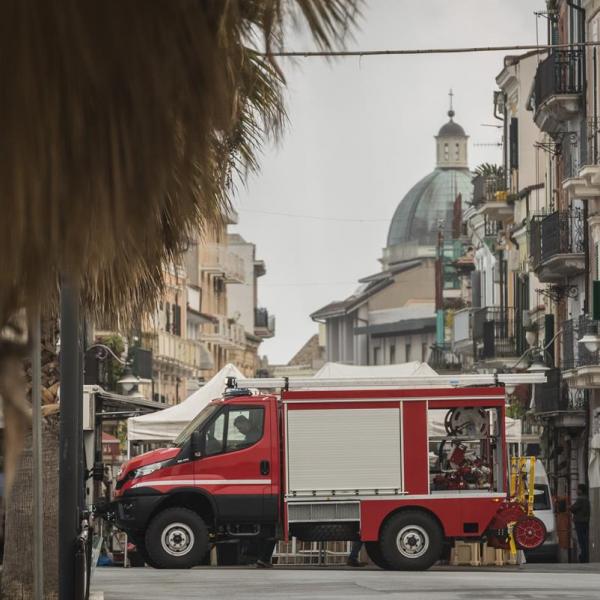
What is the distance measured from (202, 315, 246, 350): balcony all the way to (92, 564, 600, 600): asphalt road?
83.3m

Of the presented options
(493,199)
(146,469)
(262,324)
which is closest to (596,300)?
(146,469)

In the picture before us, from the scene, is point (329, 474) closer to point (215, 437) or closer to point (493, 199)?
point (215, 437)

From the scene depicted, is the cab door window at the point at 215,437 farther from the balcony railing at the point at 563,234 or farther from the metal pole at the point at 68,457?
the balcony railing at the point at 563,234

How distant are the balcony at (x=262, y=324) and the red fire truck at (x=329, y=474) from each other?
363 feet

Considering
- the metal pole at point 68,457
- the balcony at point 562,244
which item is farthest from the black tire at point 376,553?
the balcony at point 562,244

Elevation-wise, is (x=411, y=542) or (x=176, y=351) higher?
(x=176, y=351)

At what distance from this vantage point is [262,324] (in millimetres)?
140750

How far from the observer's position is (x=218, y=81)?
462cm

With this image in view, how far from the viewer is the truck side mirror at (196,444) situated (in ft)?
93.5

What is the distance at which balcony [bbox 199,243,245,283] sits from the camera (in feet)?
363

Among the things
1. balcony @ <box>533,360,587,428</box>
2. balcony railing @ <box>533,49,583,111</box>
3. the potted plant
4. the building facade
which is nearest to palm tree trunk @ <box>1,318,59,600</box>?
the building facade

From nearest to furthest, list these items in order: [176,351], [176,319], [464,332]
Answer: [464,332] < [176,351] < [176,319]

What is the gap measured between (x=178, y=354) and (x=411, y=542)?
224ft

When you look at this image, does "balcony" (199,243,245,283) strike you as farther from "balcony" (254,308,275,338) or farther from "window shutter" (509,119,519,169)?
"window shutter" (509,119,519,169)
